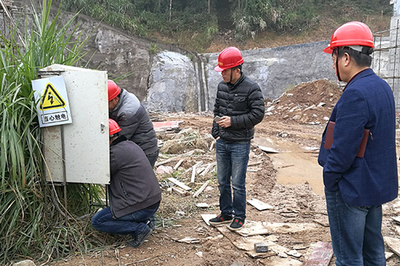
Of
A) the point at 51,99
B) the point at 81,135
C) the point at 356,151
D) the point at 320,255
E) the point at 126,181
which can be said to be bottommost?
the point at 320,255

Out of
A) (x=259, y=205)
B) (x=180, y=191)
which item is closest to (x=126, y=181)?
(x=180, y=191)

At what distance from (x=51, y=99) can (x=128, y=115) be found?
95 cm

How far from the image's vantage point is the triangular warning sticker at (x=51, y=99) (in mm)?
3715

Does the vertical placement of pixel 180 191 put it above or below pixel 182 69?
below

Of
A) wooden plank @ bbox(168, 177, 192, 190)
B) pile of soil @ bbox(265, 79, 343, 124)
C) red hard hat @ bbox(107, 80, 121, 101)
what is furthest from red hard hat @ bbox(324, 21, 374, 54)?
pile of soil @ bbox(265, 79, 343, 124)

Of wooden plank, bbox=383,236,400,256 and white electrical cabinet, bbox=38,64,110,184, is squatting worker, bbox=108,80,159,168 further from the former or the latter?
wooden plank, bbox=383,236,400,256

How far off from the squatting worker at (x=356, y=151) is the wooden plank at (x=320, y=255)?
114 centimetres

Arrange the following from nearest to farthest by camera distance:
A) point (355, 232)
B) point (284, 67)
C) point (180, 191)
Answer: point (355, 232) → point (180, 191) → point (284, 67)

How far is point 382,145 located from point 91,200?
132 inches

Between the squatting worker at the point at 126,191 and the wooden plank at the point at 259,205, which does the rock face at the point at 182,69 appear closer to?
the wooden plank at the point at 259,205

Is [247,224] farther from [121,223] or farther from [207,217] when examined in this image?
[121,223]

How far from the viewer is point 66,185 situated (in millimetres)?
4188

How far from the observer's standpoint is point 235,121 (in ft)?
14.6

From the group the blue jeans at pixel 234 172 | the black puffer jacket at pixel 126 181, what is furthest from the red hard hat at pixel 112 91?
the blue jeans at pixel 234 172
